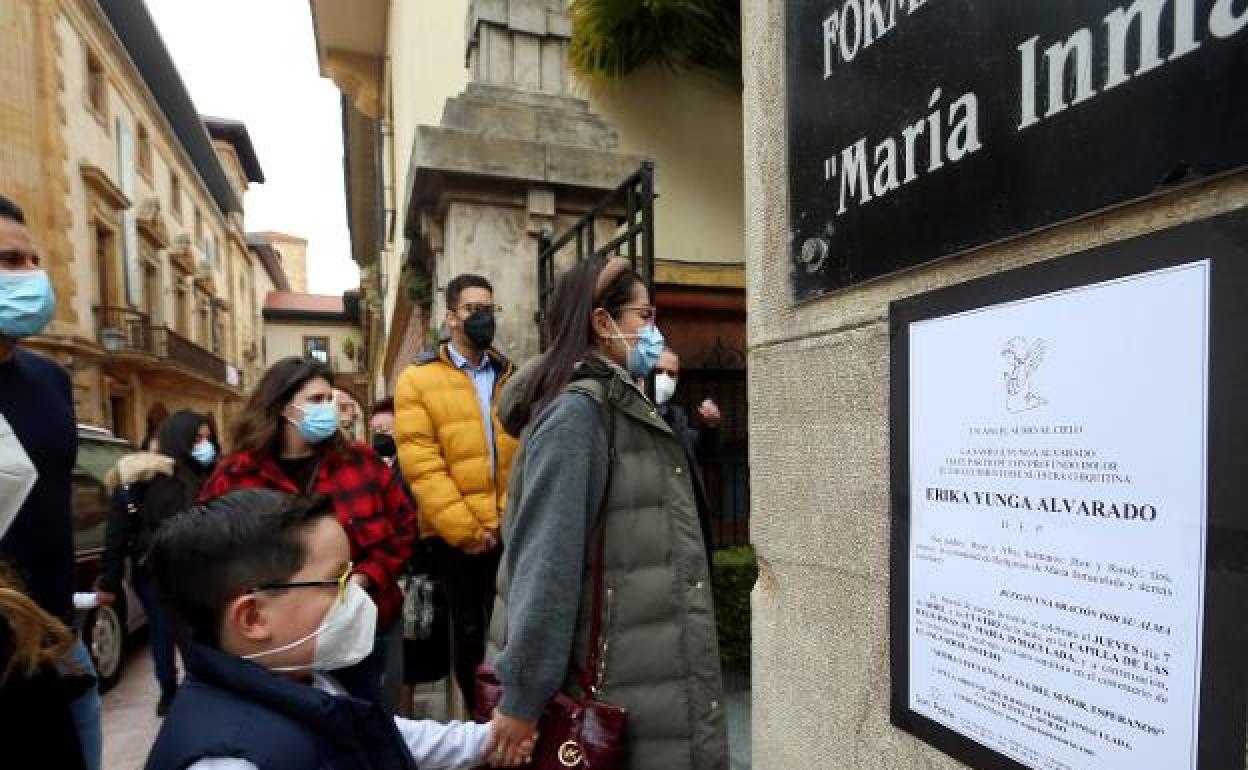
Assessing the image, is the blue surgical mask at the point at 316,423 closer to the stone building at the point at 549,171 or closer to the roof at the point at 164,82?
the stone building at the point at 549,171

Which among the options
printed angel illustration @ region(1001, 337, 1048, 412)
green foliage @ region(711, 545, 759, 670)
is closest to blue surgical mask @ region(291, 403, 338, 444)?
printed angel illustration @ region(1001, 337, 1048, 412)

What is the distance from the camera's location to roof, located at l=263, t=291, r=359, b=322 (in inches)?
1778

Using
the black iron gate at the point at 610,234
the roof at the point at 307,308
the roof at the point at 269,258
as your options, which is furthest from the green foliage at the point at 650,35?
the roof at the point at 269,258

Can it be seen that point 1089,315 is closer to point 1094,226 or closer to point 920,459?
point 1094,226

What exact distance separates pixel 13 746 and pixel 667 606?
53.1 inches

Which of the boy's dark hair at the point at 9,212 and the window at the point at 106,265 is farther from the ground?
the window at the point at 106,265

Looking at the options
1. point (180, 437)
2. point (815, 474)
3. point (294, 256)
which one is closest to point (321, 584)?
point (815, 474)

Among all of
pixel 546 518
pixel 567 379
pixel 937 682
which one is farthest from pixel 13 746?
pixel 937 682

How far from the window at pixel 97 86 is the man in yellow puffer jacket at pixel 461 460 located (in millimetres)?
20094

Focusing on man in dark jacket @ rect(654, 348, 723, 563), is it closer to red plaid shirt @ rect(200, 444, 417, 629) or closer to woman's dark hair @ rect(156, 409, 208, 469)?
red plaid shirt @ rect(200, 444, 417, 629)

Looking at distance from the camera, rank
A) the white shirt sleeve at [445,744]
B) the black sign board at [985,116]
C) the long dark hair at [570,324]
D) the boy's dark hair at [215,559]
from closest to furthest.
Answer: the black sign board at [985,116] → the boy's dark hair at [215,559] → the white shirt sleeve at [445,744] → the long dark hair at [570,324]

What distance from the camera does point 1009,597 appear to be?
0.91 meters

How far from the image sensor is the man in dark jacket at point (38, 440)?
1740mm

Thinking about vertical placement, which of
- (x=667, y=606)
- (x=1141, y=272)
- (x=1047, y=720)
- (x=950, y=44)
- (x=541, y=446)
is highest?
(x=950, y=44)
